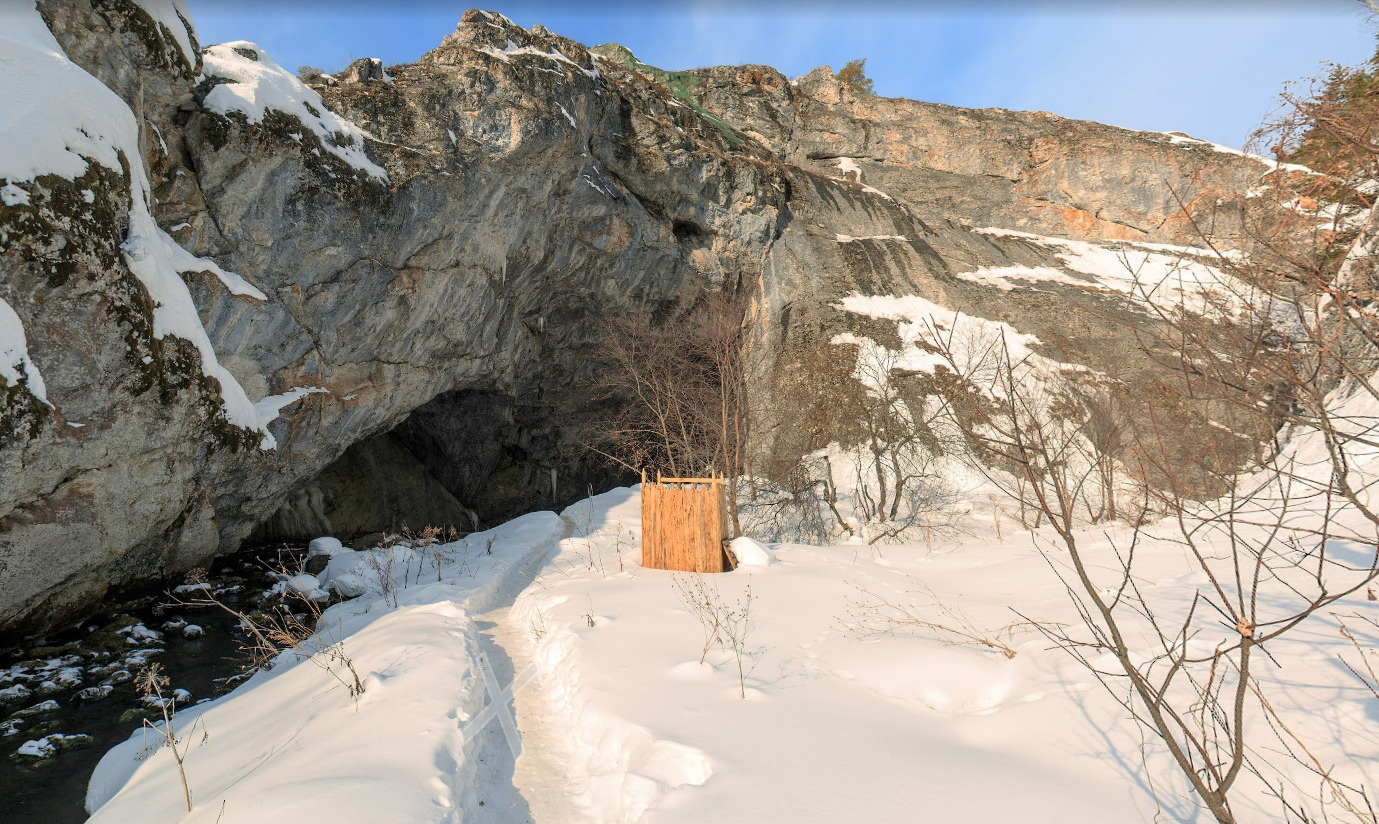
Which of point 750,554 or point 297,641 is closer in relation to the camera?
point 297,641

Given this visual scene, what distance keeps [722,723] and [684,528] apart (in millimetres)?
6168

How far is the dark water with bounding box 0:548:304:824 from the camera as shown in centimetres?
570

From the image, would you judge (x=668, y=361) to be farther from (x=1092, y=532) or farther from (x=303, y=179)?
(x=1092, y=532)

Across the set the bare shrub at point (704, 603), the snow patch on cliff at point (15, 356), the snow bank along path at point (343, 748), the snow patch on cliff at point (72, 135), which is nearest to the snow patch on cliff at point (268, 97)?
the snow patch on cliff at point (72, 135)

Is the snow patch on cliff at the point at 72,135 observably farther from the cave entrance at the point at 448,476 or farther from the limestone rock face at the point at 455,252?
the cave entrance at the point at 448,476

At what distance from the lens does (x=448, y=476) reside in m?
23.1

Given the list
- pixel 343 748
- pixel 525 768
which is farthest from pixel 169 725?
pixel 525 768

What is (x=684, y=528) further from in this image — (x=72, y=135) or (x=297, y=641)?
(x=72, y=135)

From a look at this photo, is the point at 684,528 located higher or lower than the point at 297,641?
higher

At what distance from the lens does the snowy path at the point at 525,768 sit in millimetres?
4469

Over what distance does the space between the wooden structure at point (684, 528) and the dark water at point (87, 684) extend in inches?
241

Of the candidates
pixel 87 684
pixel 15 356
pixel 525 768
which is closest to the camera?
pixel 525 768

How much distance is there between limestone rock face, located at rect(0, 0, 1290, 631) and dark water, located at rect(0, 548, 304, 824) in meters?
0.78

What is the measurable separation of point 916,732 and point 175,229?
42.2 ft
